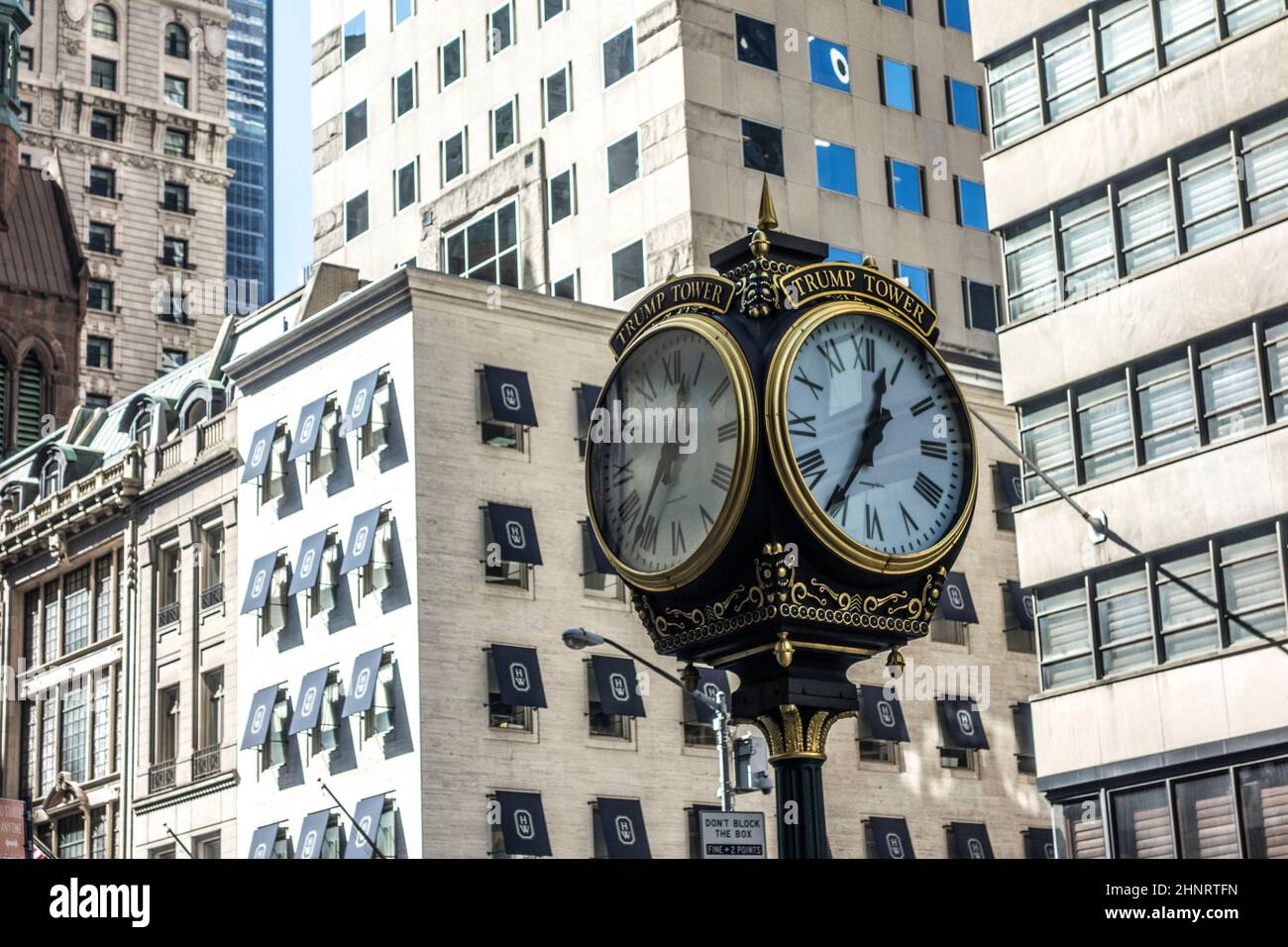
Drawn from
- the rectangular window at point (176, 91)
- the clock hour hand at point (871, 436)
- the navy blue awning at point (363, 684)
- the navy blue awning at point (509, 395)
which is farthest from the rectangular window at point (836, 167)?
the rectangular window at point (176, 91)

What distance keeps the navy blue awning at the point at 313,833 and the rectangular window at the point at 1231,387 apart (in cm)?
2617

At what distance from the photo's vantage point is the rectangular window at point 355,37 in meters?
76.7

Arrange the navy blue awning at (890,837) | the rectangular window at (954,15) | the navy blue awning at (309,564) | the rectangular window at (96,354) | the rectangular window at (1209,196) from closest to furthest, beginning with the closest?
1. the rectangular window at (1209,196)
2. the navy blue awning at (309,564)
3. the navy blue awning at (890,837)
4. the rectangular window at (954,15)
5. the rectangular window at (96,354)

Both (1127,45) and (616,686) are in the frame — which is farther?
(616,686)

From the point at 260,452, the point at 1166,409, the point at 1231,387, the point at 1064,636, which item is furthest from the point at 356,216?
the point at 1231,387

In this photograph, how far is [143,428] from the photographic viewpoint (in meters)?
72.9

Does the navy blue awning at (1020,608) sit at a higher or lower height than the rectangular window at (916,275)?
lower

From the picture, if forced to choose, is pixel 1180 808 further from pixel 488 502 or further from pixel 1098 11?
pixel 488 502

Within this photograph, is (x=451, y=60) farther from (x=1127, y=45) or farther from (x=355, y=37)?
(x=1127, y=45)

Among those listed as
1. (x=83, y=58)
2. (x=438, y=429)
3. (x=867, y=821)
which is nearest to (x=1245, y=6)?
(x=438, y=429)

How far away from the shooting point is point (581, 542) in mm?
58031

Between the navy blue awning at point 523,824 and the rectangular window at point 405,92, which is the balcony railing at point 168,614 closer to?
the navy blue awning at point 523,824

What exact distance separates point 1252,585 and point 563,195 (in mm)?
34280

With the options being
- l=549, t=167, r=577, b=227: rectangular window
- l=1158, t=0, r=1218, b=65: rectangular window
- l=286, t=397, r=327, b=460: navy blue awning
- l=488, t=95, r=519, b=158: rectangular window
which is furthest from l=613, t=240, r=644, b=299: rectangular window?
l=1158, t=0, r=1218, b=65: rectangular window
